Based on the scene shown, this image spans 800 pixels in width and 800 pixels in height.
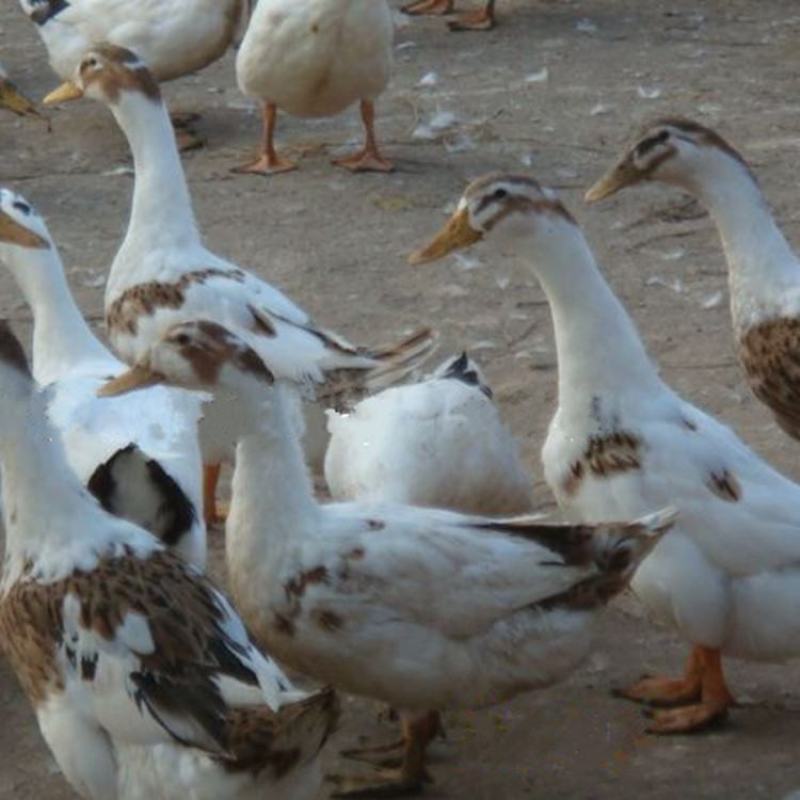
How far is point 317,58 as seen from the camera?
879 centimetres

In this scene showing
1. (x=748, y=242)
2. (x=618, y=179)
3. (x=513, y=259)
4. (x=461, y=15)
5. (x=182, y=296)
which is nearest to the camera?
(x=748, y=242)

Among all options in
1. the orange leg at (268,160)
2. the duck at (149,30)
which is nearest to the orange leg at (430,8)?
the duck at (149,30)

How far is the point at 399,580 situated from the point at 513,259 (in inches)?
142

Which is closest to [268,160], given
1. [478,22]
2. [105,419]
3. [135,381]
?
[478,22]

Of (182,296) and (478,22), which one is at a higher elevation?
(182,296)

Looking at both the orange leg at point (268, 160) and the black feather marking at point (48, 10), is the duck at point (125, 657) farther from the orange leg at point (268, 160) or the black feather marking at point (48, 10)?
the black feather marking at point (48, 10)

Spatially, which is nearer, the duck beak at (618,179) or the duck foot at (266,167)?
the duck beak at (618,179)

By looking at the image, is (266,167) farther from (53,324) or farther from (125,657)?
(125,657)

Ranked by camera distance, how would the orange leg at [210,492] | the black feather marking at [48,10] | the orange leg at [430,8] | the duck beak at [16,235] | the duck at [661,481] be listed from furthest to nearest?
the orange leg at [430,8] < the black feather marking at [48,10] < the orange leg at [210,492] < the duck beak at [16,235] < the duck at [661,481]

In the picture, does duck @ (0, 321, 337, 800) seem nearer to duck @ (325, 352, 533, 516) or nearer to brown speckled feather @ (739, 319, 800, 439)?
duck @ (325, 352, 533, 516)

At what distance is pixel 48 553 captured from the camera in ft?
14.5

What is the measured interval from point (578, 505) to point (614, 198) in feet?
12.1

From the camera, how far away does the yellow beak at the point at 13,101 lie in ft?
29.0

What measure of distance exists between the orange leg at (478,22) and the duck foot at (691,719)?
658 cm
